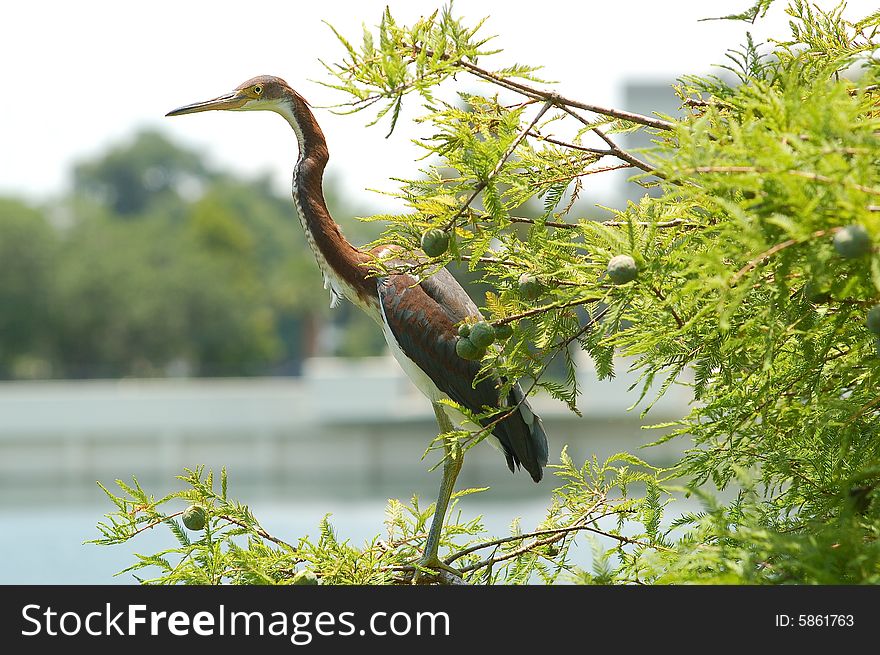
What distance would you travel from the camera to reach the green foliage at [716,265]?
940 millimetres

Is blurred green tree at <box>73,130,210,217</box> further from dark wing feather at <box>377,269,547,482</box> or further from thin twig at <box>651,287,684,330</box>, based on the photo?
thin twig at <box>651,287,684,330</box>

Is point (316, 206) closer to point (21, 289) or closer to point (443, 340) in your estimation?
point (443, 340)

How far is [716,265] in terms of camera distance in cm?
95

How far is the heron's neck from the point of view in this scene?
1.84 m

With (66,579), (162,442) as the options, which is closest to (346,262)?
(66,579)

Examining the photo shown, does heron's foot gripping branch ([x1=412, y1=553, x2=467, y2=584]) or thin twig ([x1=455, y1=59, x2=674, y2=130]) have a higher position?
thin twig ([x1=455, y1=59, x2=674, y2=130])

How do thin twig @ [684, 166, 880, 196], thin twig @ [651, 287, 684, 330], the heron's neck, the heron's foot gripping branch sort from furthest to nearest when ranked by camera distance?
the heron's neck < the heron's foot gripping branch < thin twig @ [651, 287, 684, 330] < thin twig @ [684, 166, 880, 196]

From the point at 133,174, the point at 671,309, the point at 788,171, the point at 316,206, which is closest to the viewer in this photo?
the point at 788,171

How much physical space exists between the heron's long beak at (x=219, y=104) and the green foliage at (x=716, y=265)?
1.89ft

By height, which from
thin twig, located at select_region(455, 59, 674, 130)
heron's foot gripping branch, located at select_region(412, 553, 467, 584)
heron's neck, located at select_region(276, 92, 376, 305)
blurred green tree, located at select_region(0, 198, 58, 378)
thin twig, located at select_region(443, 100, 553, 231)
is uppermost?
blurred green tree, located at select_region(0, 198, 58, 378)

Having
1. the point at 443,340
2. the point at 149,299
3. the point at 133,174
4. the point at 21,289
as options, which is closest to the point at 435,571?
the point at 443,340

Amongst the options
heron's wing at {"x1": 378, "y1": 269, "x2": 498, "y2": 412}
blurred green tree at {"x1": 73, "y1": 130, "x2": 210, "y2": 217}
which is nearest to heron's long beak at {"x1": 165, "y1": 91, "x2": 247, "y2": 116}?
heron's wing at {"x1": 378, "y1": 269, "x2": 498, "y2": 412}

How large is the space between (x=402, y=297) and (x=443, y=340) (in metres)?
0.11

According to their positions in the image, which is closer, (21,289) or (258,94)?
(258,94)
